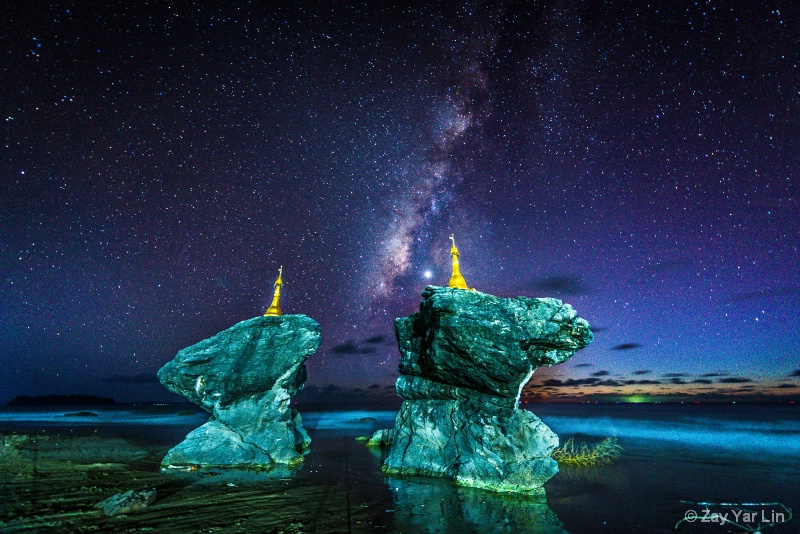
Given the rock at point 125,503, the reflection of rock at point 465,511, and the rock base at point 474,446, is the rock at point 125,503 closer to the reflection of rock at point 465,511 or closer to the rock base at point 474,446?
the reflection of rock at point 465,511

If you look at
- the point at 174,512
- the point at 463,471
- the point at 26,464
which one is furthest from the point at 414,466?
the point at 26,464

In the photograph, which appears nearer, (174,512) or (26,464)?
(174,512)

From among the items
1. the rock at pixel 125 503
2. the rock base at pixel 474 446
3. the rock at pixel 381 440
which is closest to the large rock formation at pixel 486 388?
the rock base at pixel 474 446

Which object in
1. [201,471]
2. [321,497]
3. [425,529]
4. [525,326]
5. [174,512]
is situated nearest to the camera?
[425,529]

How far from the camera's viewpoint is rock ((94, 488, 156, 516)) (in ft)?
31.7

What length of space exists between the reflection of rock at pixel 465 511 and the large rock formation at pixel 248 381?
339 inches

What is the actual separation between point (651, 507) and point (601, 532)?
4241 mm

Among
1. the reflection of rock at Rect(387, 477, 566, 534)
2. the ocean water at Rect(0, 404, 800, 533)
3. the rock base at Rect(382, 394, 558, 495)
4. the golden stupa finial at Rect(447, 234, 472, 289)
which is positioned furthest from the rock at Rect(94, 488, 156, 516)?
the golden stupa finial at Rect(447, 234, 472, 289)

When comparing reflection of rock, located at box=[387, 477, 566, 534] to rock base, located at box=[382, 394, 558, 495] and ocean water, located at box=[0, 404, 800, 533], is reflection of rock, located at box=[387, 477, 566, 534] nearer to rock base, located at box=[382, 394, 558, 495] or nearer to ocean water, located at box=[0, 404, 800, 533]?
ocean water, located at box=[0, 404, 800, 533]

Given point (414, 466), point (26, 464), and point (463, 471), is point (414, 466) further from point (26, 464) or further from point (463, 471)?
point (26, 464)

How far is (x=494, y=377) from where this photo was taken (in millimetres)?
15117

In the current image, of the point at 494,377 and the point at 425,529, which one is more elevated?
the point at 494,377

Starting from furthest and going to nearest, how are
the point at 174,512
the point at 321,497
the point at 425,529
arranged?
the point at 321,497
the point at 174,512
the point at 425,529

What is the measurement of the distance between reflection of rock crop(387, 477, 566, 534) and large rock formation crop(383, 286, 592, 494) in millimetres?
1260
